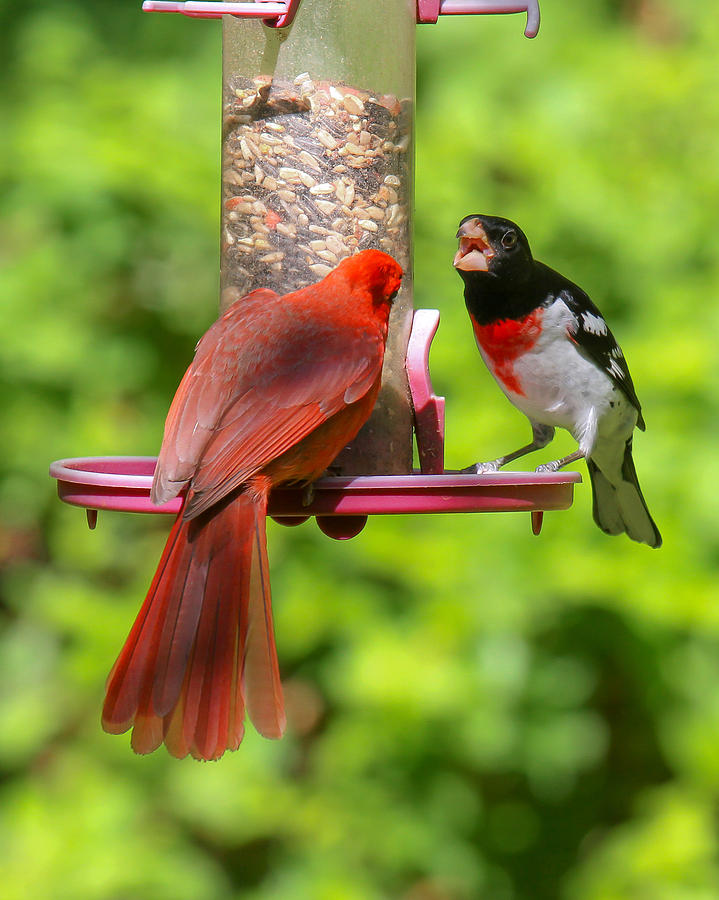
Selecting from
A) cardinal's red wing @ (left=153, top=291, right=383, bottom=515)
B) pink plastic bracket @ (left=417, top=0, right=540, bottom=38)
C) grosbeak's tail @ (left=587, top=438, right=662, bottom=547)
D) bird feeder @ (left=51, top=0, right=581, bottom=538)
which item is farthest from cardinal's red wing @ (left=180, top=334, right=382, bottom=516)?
grosbeak's tail @ (left=587, top=438, right=662, bottom=547)

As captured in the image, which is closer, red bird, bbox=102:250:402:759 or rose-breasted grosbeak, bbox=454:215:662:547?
red bird, bbox=102:250:402:759

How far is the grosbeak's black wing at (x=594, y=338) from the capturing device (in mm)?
3422

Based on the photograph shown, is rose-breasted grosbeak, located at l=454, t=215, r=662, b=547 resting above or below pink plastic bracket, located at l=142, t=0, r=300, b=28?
below

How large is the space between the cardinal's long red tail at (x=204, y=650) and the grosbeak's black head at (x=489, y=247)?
1055 mm

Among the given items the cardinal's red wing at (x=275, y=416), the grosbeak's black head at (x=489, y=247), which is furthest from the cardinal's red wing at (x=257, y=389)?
the grosbeak's black head at (x=489, y=247)

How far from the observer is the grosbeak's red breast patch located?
11.1 feet

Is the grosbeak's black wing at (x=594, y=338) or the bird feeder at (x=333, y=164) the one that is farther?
the grosbeak's black wing at (x=594, y=338)

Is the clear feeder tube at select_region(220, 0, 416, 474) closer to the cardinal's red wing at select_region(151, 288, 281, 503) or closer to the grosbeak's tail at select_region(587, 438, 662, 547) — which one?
the cardinal's red wing at select_region(151, 288, 281, 503)

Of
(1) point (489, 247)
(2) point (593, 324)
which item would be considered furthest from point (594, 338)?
(1) point (489, 247)

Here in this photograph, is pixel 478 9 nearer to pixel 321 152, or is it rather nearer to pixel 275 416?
pixel 321 152

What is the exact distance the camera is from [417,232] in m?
4.39

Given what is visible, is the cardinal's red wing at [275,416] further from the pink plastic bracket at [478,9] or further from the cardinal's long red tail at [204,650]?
the pink plastic bracket at [478,9]

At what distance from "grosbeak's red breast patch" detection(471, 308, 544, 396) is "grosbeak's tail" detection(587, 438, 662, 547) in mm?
519

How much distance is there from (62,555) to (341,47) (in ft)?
7.97
